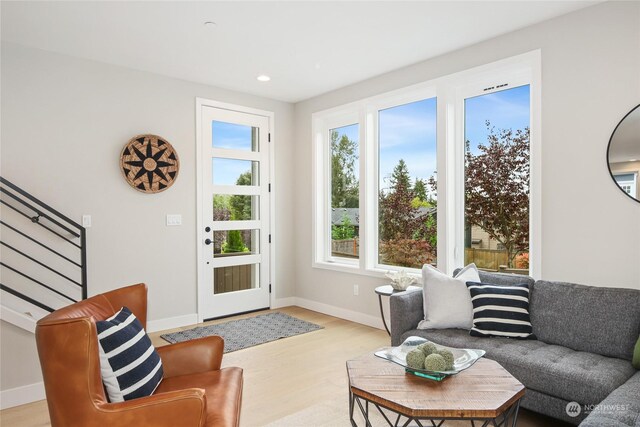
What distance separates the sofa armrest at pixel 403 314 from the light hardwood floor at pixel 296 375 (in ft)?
1.78

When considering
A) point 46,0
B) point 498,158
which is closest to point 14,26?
point 46,0

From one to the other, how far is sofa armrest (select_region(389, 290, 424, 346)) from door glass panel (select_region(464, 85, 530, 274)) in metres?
1.03

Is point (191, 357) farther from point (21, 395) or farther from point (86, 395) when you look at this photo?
point (21, 395)

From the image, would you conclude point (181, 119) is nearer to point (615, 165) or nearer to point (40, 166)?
point (40, 166)

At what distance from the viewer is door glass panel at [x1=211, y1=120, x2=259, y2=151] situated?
4.77 m

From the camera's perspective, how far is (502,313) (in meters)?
2.66

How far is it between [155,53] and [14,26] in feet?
3.35

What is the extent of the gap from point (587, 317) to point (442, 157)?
182 cm

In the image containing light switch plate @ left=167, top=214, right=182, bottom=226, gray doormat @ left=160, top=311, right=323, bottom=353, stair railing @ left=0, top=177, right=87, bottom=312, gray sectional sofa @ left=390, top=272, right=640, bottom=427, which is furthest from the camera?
light switch plate @ left=167, top=214, right=182, bottom=226

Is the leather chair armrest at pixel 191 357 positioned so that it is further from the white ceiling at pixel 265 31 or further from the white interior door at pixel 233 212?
the white interior door at pixel 233 212

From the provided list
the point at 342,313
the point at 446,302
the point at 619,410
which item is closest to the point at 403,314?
the point at 446,302

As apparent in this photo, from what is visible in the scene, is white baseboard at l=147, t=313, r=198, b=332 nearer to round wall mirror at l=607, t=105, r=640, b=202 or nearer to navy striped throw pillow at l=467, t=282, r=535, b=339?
navy striped throw pillow at l=467, t=282, r=535, b=339

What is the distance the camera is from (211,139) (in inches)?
185

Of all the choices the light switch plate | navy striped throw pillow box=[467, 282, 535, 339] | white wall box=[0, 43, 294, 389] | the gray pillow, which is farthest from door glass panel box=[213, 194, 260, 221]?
navy striped throw pillow box=[467, 282, 535, 339]
